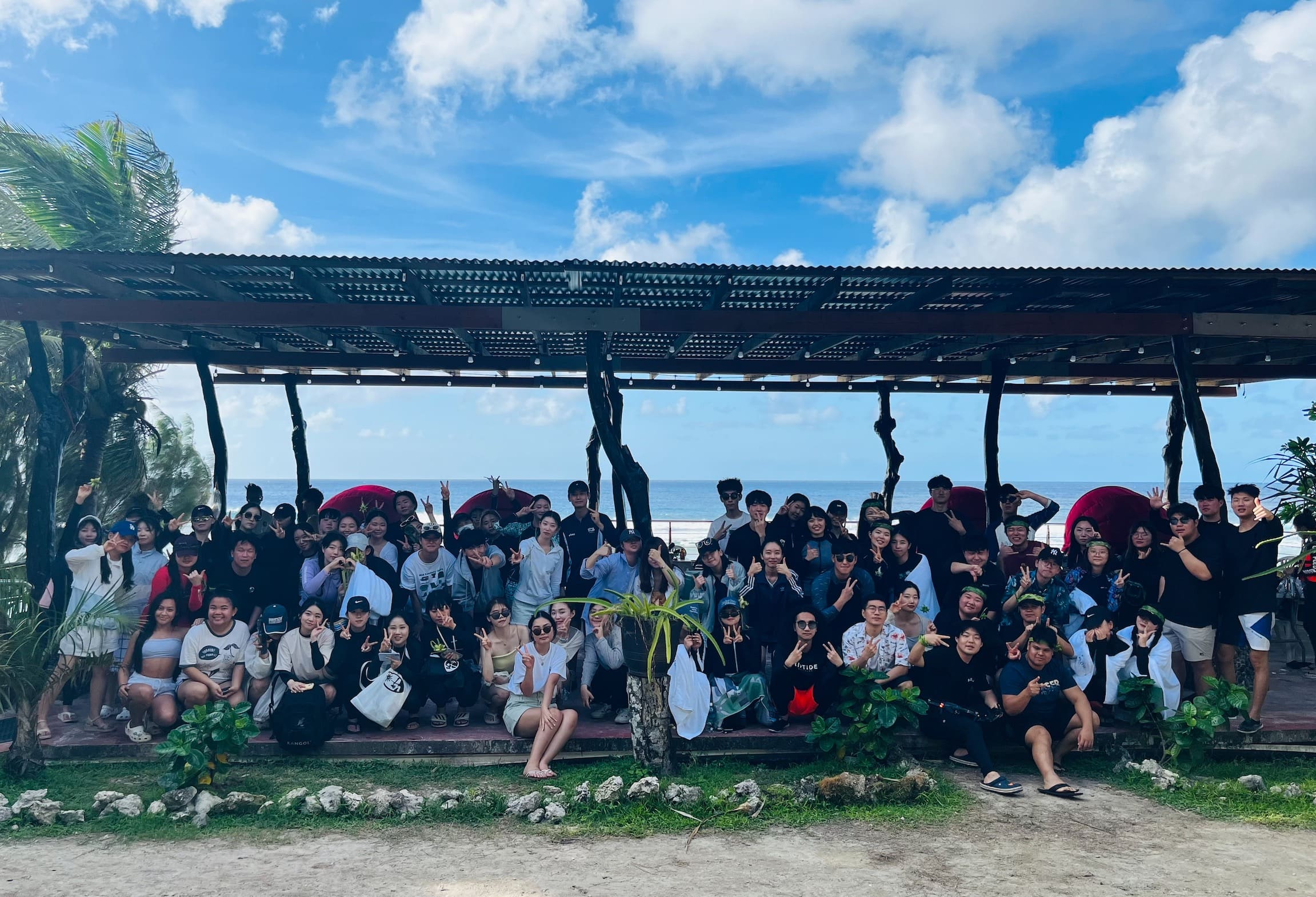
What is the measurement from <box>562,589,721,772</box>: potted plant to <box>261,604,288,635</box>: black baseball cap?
2260mm

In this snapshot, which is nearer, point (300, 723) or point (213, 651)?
point (300, 723)

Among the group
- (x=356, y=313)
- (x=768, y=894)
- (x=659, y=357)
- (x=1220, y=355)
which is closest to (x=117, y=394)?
(x=356, y=313)

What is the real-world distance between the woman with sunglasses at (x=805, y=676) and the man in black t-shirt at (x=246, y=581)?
3.87 meters

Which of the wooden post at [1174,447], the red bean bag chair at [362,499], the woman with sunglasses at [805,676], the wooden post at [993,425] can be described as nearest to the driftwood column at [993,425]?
the wooden post at [993,425]

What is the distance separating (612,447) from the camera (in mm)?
7141

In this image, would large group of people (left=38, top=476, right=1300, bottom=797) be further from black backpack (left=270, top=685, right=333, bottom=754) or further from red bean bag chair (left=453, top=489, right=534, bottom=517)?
red bean bag chair (left=453, top=489, right=534, bottom=517)

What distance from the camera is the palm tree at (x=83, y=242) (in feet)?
31.9

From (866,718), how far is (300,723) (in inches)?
144

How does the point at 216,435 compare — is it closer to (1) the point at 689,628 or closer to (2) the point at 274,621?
(2) the point at 274,621

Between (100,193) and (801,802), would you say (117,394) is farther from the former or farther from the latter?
(801,802)

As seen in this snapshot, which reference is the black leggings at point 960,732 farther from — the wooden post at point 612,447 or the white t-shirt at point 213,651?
the white t-shirt at point 213,651

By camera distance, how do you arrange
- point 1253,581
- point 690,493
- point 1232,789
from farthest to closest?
point 690,493, point 1253,581, point 1232,789

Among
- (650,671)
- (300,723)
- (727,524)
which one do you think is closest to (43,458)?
(300,723)

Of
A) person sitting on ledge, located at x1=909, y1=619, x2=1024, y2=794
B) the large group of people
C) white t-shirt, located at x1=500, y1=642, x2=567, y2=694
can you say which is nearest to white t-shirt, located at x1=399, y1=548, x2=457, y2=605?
the large group of people
